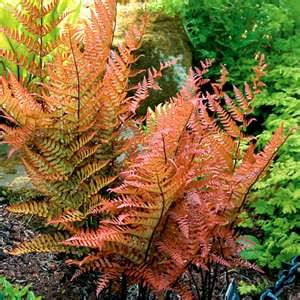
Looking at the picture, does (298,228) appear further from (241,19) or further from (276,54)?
(241,19)

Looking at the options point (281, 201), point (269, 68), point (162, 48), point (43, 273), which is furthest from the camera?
point (162, 48)

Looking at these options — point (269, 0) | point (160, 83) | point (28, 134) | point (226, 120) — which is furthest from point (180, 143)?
point (269, 0)

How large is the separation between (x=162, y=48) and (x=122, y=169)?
2804mm

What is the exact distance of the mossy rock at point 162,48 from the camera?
5.39 m

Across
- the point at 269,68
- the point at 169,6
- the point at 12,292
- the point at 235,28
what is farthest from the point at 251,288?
the point at 169,6

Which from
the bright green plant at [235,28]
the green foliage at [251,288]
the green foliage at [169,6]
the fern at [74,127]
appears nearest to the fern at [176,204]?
the fern at [74,127]

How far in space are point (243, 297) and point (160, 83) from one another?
2.39 m

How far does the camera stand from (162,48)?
557cm

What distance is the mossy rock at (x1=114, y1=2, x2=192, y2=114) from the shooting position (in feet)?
17.7

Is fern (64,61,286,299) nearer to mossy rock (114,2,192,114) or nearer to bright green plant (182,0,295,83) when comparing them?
bright green plant (182,0,295,83)

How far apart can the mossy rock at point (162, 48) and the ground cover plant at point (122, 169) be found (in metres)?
2.36

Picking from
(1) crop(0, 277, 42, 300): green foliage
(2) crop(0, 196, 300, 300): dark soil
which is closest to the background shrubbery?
(2) crop(0, 196, 300, 300): dark soil

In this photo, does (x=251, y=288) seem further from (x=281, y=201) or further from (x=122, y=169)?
(x=122, y=169)

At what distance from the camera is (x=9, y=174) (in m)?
4.13
